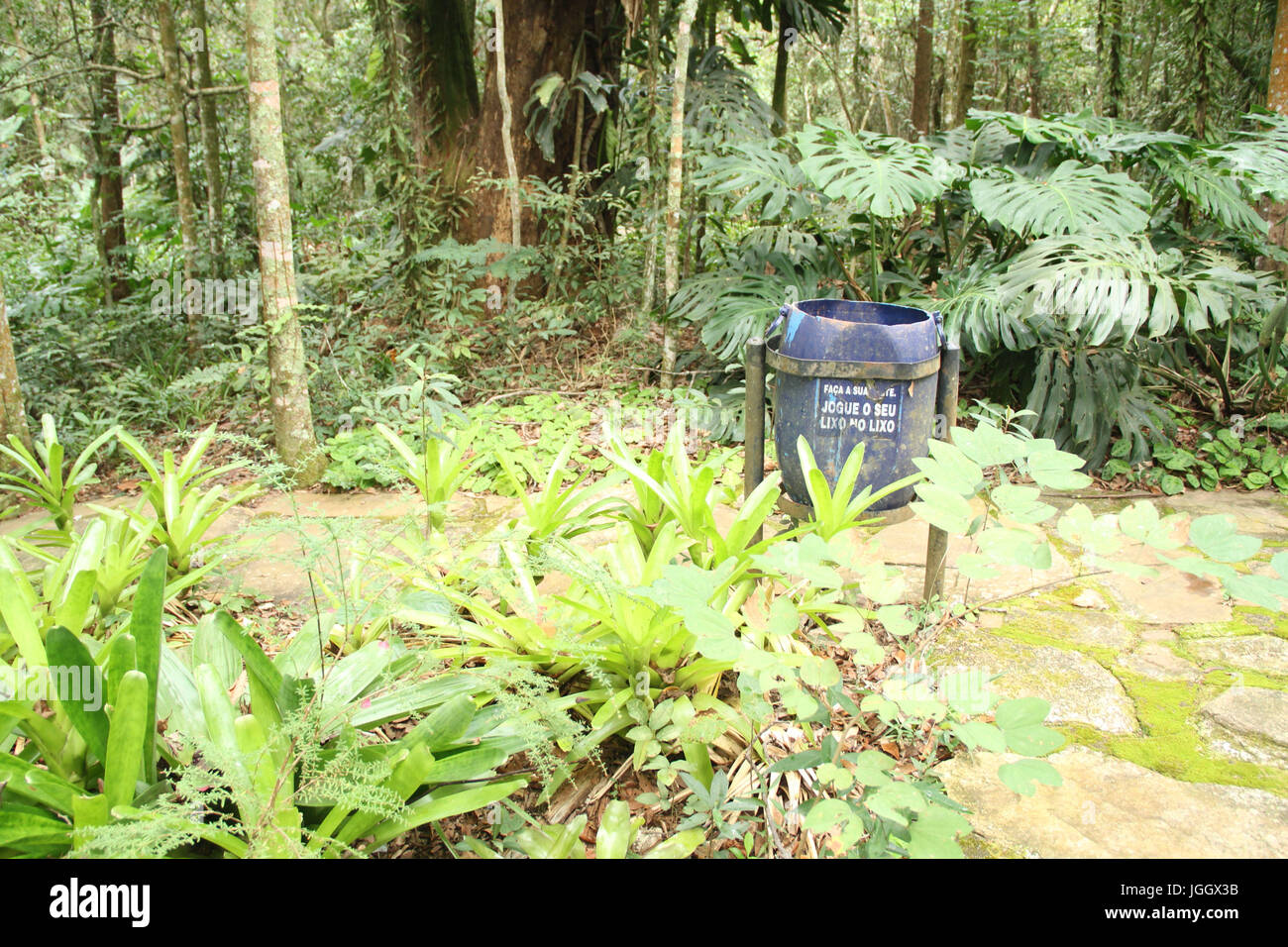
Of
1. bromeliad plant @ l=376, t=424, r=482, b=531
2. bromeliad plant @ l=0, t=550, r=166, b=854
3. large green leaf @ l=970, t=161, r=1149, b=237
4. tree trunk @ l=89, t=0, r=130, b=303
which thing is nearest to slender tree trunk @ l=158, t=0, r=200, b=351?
tree trunk @ l=89, t=0, r=130, b=303

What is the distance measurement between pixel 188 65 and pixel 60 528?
5068 mm

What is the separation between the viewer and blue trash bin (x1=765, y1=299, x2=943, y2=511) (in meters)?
2.51

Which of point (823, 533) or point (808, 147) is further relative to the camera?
point (808, 147)

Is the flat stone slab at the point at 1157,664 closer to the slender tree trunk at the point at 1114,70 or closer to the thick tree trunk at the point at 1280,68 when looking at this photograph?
the thick tree trunk at the point at 1280,68

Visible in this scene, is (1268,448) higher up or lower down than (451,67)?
lower down

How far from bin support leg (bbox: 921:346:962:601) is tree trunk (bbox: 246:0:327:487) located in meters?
2.43

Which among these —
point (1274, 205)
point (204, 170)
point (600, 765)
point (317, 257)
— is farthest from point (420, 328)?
point (1274, 205)

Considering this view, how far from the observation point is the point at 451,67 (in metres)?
5.86

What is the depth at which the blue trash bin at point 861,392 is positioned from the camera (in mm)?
2508

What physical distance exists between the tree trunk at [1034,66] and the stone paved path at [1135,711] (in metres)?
8.96

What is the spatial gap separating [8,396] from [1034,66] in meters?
11.1

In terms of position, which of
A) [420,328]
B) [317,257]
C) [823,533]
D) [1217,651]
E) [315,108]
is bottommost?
[1217,651]

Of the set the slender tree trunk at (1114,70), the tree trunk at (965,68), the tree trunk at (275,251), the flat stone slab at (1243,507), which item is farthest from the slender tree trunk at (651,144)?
the tree trunk at (965,68)

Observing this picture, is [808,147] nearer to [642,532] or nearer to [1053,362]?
[1053,362]
